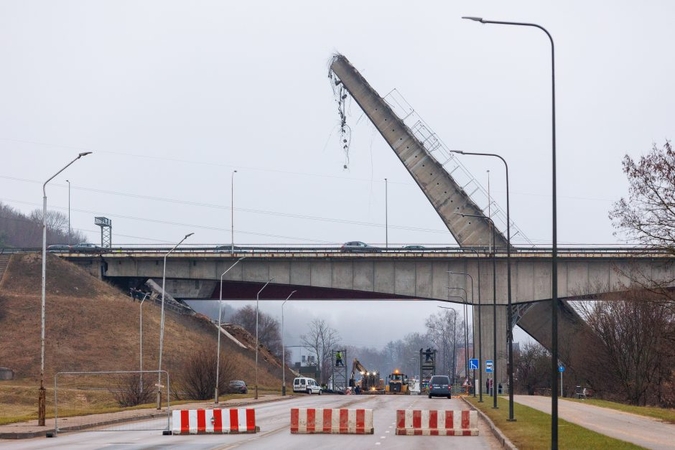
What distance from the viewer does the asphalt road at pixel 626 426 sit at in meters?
28.6

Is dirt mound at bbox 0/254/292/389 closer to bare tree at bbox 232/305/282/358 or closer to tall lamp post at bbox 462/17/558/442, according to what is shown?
tall lamp post at bbox 462/17/558/442

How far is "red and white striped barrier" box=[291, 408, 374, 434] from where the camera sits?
34500 mm

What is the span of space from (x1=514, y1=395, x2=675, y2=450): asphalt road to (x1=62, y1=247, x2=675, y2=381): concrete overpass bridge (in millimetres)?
34754

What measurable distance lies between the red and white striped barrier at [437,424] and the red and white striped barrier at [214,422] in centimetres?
502

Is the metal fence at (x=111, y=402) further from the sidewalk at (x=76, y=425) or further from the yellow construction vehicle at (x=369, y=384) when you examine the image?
the yellow construction vehicle at (x=369, y=384)

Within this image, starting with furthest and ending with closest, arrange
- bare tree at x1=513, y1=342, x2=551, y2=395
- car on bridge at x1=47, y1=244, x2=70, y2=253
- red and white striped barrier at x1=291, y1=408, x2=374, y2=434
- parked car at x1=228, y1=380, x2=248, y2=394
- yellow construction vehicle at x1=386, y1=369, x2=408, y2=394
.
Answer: yellow construction vehicle at x1=386, y1=369, x2=408, y2=394
bare tree at x1=513, y1=342, x2=551, y2=395
car on bridge at x1=47, y1=244, x2=70, y2=253
parked car at x1=228, y1=380, x2=248, y2=394
red and white striped barrier at x1=291, y1=408, x2=374, y2=434

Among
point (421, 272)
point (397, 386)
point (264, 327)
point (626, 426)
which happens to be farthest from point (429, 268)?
point (264, 327)

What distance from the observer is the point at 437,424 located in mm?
34250

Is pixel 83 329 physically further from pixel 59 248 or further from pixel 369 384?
pixel 369 384

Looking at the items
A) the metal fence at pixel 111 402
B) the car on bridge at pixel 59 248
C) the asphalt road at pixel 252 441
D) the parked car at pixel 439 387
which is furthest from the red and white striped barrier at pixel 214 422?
the car on bridge at pixel 59 248

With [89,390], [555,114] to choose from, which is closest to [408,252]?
[89,390]

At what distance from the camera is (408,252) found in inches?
3438

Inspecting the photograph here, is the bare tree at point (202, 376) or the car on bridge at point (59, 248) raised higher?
the car on bridge at point (59, 248)

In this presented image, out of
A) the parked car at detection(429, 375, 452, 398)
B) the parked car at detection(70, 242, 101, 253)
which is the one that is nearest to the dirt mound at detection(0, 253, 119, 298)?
the parked car at detection(70, 242, 101, 253)
